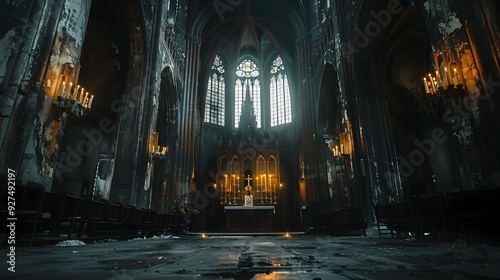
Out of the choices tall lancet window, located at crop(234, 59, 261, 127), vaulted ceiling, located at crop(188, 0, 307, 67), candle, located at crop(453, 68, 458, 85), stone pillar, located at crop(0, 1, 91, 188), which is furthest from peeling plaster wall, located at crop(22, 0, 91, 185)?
tall lancet window, located at crop(234, 59, 261, 127)

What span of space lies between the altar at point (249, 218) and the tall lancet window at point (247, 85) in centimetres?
976

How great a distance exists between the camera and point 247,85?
86.4ft

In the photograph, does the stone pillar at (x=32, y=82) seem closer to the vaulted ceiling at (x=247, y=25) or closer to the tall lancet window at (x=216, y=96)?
the vaulted ceiling at (x=247, y=25)

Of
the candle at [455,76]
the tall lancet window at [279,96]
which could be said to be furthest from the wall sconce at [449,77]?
the tall lancet window at [279,96]

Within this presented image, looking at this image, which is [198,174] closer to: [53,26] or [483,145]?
[53,26]

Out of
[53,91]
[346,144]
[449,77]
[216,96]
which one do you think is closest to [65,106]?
[53,91]

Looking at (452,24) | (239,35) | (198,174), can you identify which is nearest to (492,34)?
(452,24)

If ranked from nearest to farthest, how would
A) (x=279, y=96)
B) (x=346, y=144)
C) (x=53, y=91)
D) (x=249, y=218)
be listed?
(x=53, y=91) < (x=346, y=144) < (x=249, y=218) < (x=279, y=96)

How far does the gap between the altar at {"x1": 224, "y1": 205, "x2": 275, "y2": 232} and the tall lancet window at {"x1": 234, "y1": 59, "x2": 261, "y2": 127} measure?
32.0 feet

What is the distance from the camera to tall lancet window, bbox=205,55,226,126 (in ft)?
82.3

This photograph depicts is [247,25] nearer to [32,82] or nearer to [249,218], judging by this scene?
[249,218]

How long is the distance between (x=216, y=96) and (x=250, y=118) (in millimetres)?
4428

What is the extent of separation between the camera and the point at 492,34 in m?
4.75

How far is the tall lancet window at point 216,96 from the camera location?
25.1 meters
